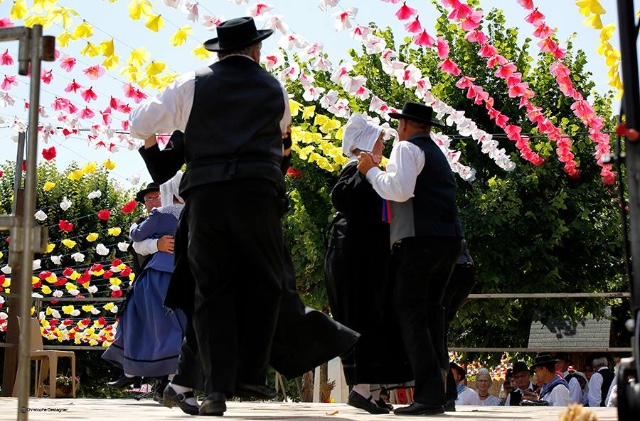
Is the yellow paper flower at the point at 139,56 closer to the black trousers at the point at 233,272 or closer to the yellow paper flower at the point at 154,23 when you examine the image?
the yellow paper flower at the point at 154,23

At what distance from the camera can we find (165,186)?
747 centimetres

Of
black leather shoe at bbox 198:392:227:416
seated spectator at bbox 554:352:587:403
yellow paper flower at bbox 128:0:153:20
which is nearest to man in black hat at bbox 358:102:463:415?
Answer: black leather shoe at bbox 198:392:227:416

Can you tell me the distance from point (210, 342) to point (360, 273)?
1.71 m

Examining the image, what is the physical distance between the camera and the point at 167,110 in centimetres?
476

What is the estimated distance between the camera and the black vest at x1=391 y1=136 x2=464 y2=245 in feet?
18.7

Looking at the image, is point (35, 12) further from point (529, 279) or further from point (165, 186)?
point (529, 279)

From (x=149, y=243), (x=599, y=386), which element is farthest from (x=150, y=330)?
(x=599, y=386)

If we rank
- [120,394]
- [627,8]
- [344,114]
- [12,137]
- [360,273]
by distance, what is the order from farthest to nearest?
1. [120,394]
2. [12,137]
3. [344,114]
4. [360,273]
5. [627,8]

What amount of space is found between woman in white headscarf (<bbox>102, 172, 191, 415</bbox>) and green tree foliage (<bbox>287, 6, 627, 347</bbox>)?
15.6 meters

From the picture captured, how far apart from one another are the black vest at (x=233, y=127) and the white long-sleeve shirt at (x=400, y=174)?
1006 millimetres

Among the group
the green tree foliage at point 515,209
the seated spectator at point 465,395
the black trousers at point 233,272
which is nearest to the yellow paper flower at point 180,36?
the black trousers at point 233,272

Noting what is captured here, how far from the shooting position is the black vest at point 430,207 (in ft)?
18.7

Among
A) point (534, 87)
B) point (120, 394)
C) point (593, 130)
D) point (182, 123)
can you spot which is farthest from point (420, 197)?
point (120, 394)

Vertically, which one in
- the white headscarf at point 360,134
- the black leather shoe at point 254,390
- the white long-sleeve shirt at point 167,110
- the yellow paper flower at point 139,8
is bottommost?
the black leather shoe at point 254,390
